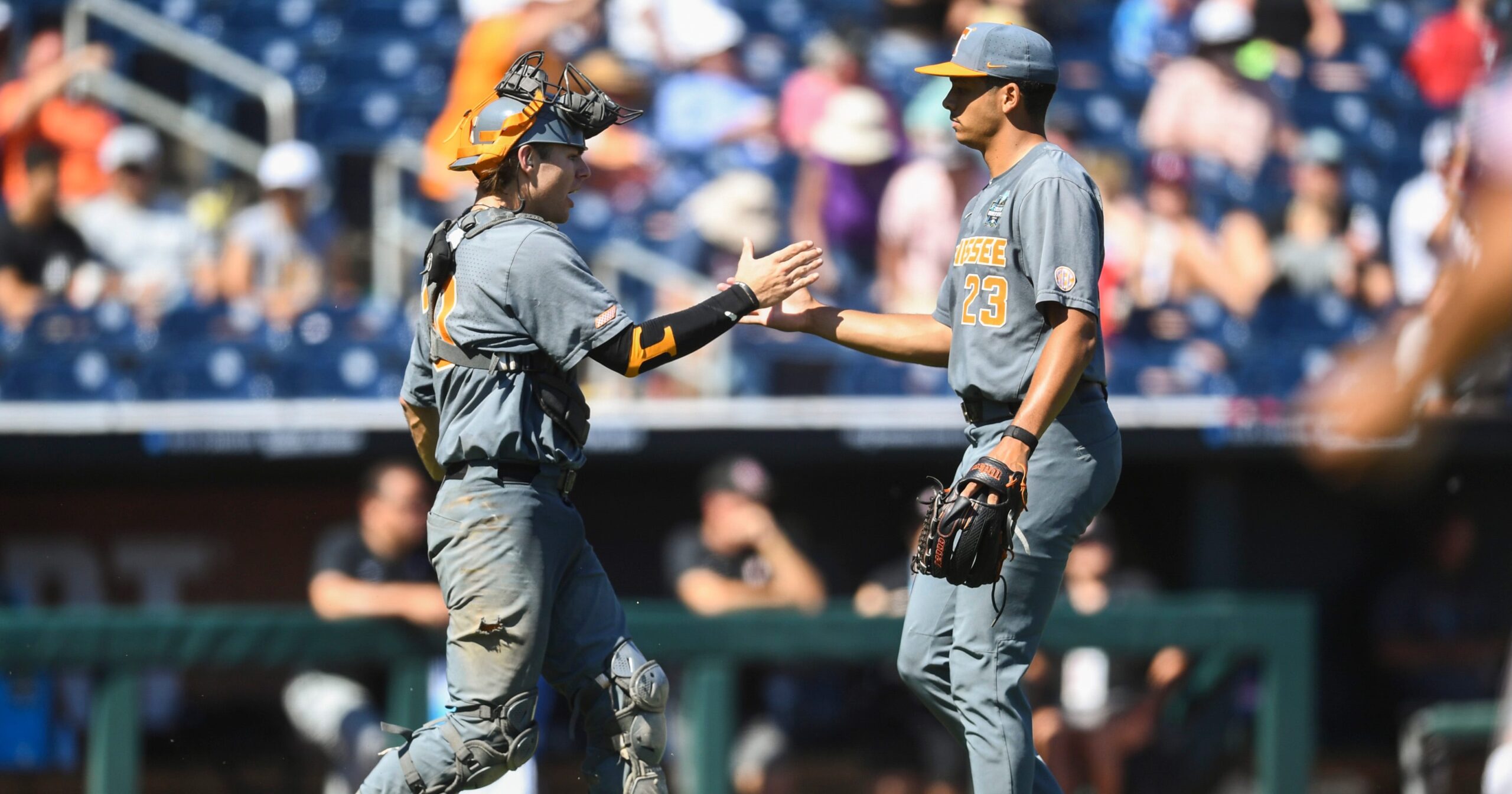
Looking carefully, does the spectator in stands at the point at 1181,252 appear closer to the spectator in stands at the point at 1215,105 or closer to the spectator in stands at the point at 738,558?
the spectator in stands at the point at 1215,105

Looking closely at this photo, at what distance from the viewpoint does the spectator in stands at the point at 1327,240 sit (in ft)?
28.1

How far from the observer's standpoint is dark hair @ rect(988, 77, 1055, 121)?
3.64m

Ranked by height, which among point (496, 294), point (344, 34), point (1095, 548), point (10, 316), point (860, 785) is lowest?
point (860, 785)

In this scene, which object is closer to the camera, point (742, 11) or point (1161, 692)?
point (1161, 692)

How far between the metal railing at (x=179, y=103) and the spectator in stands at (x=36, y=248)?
570mm

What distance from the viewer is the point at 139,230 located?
7695mm

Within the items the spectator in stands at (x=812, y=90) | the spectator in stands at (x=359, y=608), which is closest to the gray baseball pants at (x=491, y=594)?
the spectator in stands at (x=359, y=608)

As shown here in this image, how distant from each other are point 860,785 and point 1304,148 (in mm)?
4574

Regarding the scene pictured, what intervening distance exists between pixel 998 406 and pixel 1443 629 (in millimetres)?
5683

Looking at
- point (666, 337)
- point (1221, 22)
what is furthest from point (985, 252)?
point (1221, 22)

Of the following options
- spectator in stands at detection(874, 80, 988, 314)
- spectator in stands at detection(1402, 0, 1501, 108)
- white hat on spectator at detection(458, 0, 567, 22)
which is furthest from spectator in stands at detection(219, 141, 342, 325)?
spectator in stands at detection(1402, 0, 1501, 108)

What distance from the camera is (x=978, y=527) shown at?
11.0 ft

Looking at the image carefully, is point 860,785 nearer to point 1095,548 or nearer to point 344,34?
point 1095,548

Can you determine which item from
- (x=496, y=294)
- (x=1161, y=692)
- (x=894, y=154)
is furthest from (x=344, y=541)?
(x=894, y=154)
